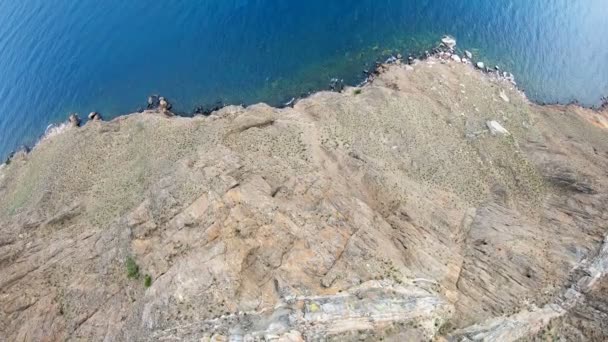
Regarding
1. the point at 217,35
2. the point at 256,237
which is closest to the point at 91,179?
the point at 256,237

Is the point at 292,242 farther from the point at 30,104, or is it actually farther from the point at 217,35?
the point at 30,104

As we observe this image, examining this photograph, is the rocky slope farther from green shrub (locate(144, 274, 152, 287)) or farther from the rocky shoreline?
the rocky shoreline

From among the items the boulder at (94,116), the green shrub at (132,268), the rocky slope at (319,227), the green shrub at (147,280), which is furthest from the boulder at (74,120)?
the green shrub at (147,280)

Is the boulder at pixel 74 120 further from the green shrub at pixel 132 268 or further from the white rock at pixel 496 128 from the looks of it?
the white rock at pixel 496 128

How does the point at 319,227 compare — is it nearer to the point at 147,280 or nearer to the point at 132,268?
the point at 147,280

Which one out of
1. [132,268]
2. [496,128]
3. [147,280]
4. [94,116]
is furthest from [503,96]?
[94,116]
